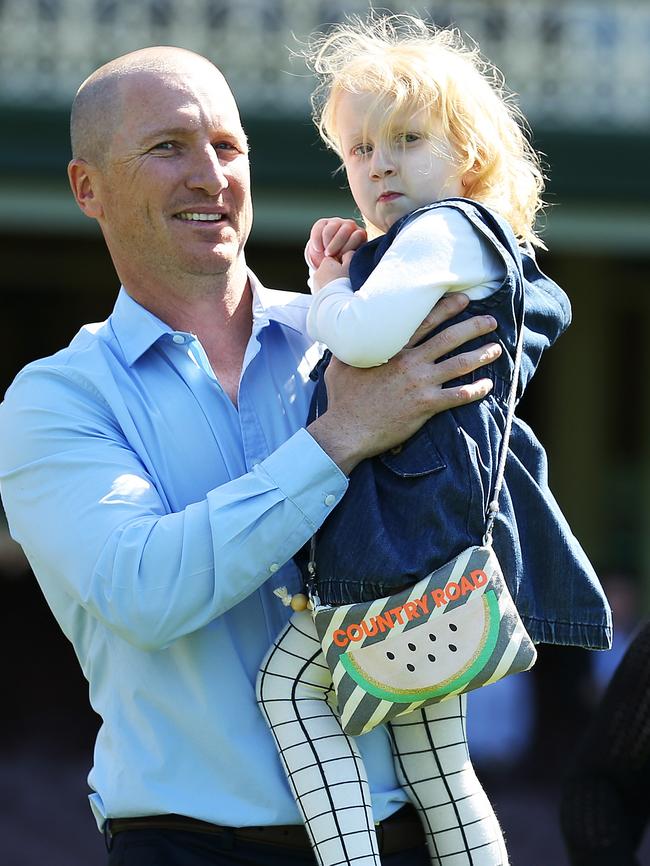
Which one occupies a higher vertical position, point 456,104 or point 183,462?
point 456,104

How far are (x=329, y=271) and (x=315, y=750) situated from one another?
0.91 metres

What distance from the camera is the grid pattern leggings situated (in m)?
2.62

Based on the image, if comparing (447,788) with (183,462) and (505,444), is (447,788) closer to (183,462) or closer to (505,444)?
(505,444)

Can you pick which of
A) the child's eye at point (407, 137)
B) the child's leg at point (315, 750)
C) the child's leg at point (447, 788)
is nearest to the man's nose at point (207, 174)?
the child's eye at point (407, 137)

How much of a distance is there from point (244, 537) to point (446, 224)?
675mm

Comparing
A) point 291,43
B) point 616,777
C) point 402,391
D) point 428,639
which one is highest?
point 402,391

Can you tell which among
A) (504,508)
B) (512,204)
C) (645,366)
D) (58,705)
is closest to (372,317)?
(504,508)

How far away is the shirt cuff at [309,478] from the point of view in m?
2.54

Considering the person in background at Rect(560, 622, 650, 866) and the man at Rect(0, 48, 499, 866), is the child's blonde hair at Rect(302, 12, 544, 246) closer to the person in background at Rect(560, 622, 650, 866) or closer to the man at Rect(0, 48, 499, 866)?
the man at Rect(0, 48, 499, 866)

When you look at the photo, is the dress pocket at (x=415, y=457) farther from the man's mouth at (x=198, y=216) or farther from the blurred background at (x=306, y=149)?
the blurred background at (x=306, y=149)

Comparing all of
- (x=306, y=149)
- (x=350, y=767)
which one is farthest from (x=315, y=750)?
(x=306, y=149)

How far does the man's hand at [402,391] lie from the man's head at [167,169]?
463mm

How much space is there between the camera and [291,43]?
10.7 m

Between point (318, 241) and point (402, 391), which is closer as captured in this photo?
point (402, 391)
